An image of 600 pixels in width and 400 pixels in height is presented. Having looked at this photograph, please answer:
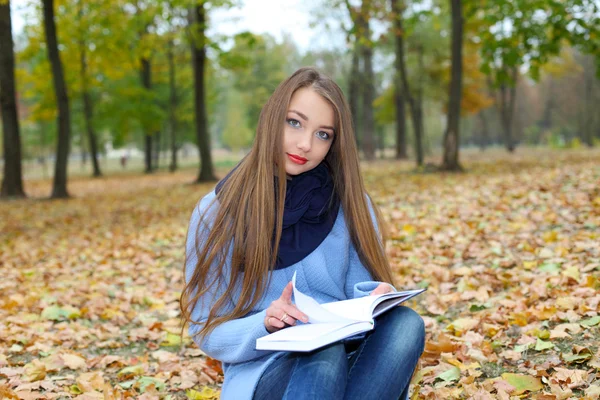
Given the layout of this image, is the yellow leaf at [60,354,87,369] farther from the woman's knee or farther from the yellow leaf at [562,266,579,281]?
the yellow leaf at [562,266,579,281]

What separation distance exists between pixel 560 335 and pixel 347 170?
172 centimetres

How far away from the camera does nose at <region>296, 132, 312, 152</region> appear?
2283 millimetres

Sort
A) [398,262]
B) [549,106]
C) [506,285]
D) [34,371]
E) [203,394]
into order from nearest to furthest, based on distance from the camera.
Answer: [203,394] < [34,371] < [506,285] < [398,262] < [549,106]

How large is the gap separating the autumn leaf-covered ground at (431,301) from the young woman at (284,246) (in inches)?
33.3

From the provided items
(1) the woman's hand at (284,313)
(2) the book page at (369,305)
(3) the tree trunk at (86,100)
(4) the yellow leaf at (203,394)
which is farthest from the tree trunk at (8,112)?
(2) the book page at (369,305)

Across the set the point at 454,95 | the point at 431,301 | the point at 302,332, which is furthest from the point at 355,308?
the point at 454,95

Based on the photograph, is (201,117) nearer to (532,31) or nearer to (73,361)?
(532,31)

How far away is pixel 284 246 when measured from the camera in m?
2.34

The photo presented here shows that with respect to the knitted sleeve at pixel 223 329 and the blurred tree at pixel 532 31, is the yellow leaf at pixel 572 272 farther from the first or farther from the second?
the blurred tree at pixel 532 31

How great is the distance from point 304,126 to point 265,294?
0.72 meters

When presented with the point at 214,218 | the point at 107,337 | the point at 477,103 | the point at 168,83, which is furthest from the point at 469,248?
the point at 168,83

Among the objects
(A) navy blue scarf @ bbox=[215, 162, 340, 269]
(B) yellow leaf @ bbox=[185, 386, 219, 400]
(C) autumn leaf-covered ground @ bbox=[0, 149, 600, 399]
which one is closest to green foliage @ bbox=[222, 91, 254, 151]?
(C) autumn leaf-covered ground @ bbox=[0, 149, 600, 399]

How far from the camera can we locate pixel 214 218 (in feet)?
7.59

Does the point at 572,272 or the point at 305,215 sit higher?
the point at 305,215
